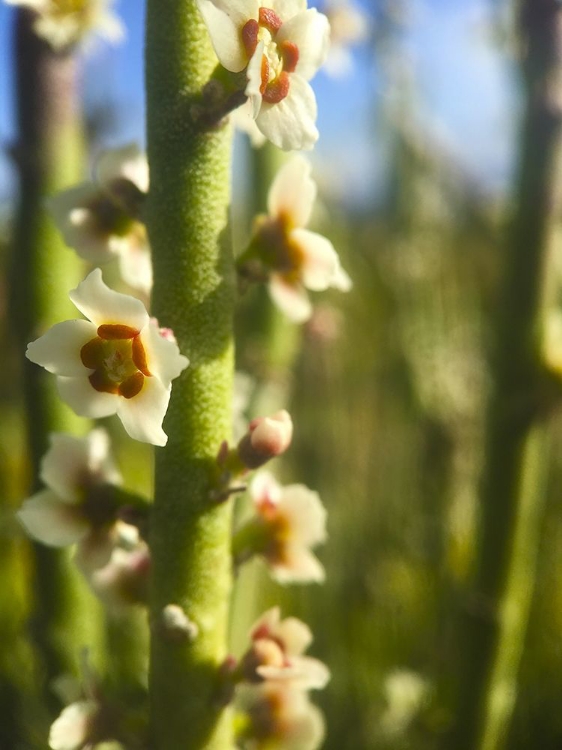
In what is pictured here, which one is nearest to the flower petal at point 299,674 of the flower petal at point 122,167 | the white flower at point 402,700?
the flower petal at point 122,167

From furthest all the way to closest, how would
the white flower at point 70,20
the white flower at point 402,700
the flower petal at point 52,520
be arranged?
the white flower at point 402,700 < the white flower at point 70,20 < the flower petal at point 52,520

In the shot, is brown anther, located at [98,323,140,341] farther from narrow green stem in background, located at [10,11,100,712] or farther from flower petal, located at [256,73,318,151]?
narrow green stem in background, located at [10,11,100,712]

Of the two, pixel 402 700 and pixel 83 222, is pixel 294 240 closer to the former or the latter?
pixel 83 222

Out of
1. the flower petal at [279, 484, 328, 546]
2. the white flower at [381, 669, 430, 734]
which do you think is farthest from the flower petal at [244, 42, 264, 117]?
the white flower at [381, 669, 430, 734]

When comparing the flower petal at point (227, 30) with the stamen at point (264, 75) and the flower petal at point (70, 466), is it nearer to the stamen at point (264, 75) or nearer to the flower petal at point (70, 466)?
the stamen at point (264, 75)

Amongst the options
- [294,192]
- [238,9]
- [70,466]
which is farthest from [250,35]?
[70,466]

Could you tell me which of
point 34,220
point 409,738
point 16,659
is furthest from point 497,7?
point 16,659

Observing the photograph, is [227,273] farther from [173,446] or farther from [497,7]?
[497,7]
